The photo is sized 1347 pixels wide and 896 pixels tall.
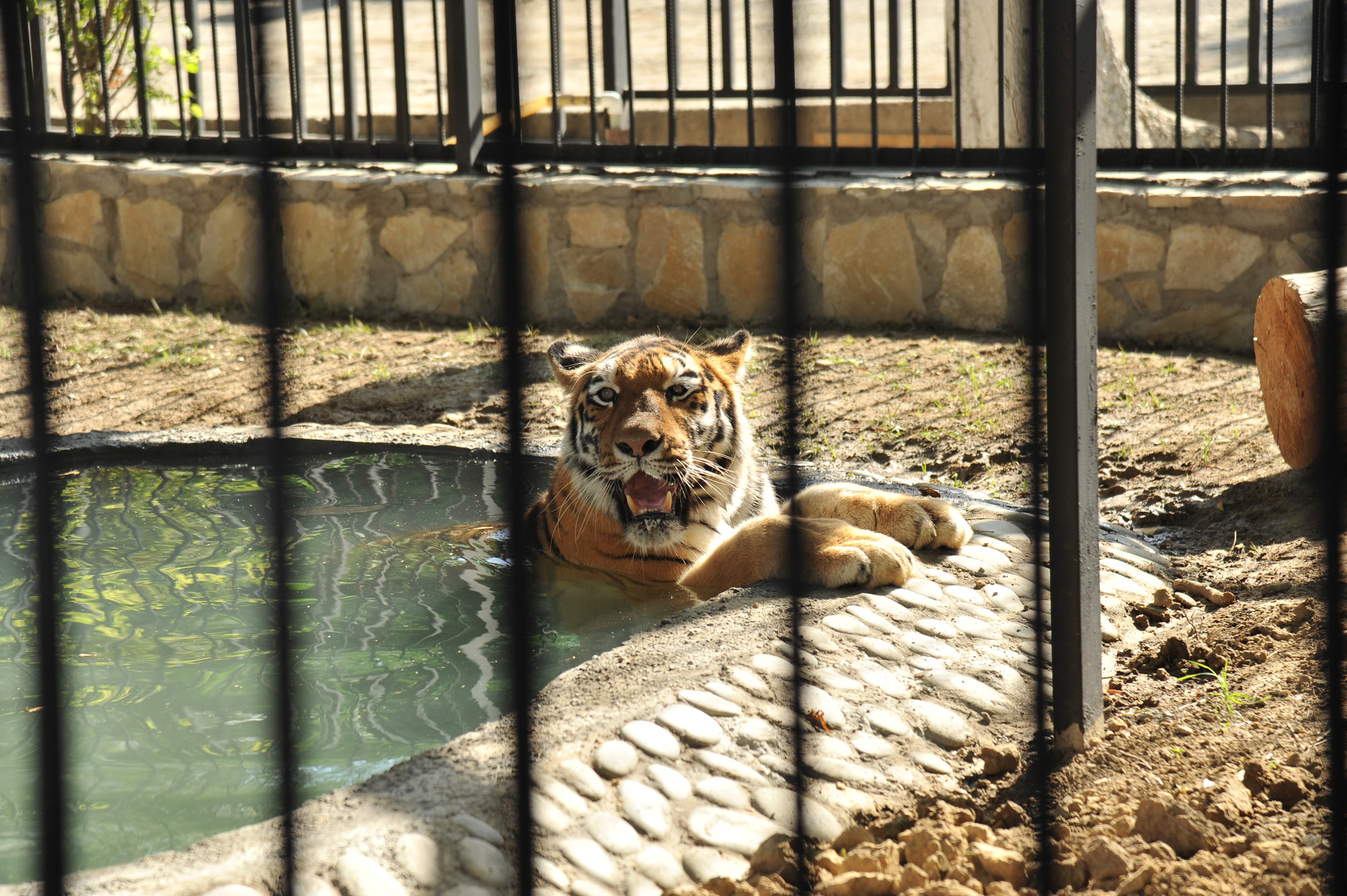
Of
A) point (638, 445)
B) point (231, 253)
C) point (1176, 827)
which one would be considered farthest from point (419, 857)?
point (231, 253)

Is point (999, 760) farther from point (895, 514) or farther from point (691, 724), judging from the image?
point (895, 514)

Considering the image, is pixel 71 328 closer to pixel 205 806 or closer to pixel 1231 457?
pixel 205 806

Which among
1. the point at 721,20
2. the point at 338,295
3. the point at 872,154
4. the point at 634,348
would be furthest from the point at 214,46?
the point at 634,348

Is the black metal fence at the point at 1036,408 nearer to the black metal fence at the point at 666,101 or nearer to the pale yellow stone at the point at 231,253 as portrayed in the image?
the black metal fence at the point at 666,101

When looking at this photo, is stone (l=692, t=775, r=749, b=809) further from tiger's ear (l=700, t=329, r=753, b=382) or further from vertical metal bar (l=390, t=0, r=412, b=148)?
vertical metal bar (l=390, t=0, r=412, b=148)

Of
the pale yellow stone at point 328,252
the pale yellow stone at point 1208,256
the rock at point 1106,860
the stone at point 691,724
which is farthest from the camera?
the pale yellow stone at point 328,252

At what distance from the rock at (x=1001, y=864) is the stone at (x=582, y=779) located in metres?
0.73

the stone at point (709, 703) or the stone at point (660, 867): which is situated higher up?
the stone at point (709, 703)

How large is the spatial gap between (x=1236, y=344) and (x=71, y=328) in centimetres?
713

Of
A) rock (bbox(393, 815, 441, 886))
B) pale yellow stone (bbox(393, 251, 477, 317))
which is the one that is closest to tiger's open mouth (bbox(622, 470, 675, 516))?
rock (bbox(393, 815, 441, 886))

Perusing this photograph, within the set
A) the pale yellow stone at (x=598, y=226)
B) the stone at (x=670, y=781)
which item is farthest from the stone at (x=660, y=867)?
the pale yellow stone at (x=598, y=226)

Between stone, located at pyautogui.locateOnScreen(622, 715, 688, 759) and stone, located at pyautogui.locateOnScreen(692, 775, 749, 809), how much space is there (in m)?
0.09

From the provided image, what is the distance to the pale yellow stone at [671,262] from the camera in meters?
7.67

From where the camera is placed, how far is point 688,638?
326cm
